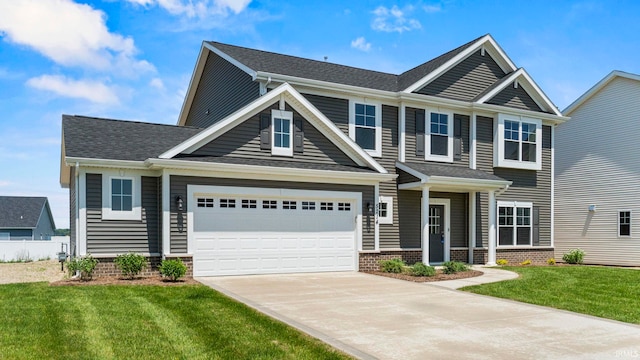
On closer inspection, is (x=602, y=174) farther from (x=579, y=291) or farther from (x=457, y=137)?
(x=579, y=291)

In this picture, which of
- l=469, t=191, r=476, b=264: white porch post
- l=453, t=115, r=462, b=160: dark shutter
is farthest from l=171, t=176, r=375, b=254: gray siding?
l=469, t=191, r=476, b=264: white porch post

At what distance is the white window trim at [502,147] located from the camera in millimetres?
19469

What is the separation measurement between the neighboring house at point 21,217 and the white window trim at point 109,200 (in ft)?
108

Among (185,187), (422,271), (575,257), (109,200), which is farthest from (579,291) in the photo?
(109,200)

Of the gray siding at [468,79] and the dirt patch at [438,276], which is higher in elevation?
the gray siding at [468,79]

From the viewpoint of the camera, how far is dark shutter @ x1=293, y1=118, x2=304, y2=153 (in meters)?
15.1

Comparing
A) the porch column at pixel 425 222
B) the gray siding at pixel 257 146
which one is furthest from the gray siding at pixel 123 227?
the porch column at pixel 425 222

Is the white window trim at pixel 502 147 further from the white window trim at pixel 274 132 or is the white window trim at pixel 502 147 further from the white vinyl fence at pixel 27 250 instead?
the white vinyl fence at pixel 27 250

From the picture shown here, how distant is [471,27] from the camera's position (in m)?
21.9

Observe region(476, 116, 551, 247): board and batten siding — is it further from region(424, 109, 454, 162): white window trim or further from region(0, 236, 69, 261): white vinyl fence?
region(0, 236, 69, 261): white vinyl fence

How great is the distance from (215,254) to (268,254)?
5.11 feet

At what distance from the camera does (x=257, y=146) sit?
1461 cm

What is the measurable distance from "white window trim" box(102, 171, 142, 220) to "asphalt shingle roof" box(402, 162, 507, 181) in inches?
354

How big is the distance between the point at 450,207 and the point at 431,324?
11.3 meters
